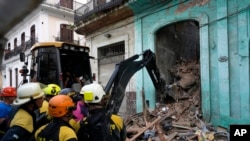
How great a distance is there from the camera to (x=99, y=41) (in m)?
12.5

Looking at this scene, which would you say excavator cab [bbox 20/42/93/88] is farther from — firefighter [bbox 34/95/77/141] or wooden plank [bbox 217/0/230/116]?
firefighter [bbox 34/95/77/141]

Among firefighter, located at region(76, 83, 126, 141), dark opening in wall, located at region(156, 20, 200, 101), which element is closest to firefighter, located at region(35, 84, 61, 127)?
firefighter, located at region(76, 83, 126, 141)

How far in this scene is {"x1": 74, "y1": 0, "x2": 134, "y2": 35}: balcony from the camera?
34.5ft

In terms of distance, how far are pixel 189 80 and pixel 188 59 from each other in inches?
41.7

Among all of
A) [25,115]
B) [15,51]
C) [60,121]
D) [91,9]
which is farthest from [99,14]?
[60,121]

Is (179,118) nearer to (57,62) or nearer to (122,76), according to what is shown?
(122,76)

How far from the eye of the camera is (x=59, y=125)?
236cm

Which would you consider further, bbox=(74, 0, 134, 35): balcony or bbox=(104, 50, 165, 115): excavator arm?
bbox=(74, 0, 134, 35): balcony

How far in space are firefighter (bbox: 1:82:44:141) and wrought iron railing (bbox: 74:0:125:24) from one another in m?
7.91

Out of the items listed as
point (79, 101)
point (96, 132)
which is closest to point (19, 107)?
point (96, 132)

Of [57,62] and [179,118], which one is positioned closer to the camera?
[57,62]

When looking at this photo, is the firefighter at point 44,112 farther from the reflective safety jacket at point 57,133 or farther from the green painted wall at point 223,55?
the green painted wall at point 223,55

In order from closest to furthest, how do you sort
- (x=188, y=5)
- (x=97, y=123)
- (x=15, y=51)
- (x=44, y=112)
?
1. (x=97, y=123)
2. (x=44, y=112)
3. (x=15, y=51)
4. (x=188, y=5)

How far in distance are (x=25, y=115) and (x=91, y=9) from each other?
10.5 metres
